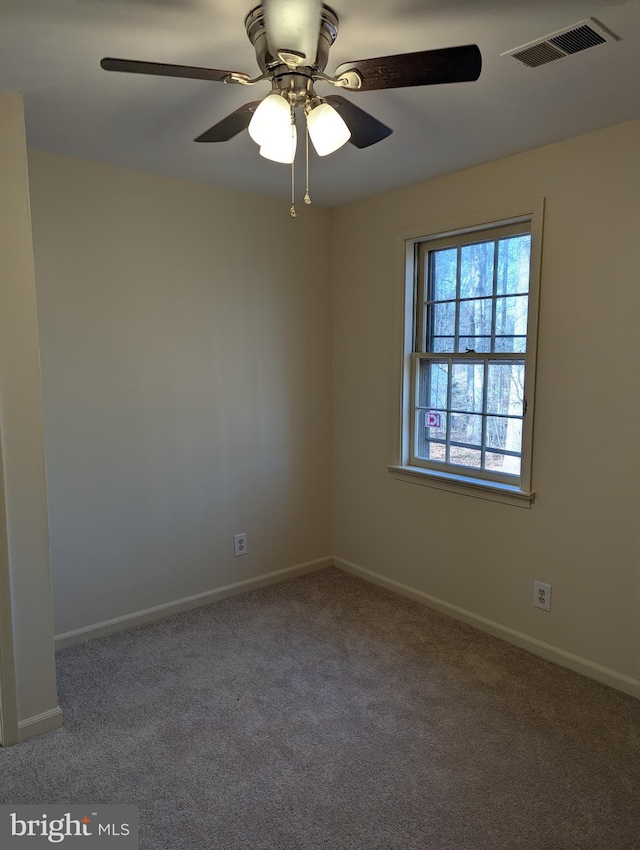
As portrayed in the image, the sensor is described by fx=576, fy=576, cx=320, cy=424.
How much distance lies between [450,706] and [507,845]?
2.31 ft

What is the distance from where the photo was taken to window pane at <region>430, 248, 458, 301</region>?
324 cm

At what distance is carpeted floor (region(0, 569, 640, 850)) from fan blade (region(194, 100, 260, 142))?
2.21m

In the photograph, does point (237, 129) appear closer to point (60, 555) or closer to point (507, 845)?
point (60, 555)

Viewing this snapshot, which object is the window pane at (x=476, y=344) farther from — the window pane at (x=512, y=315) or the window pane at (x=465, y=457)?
the window pane at (x=465, y=457)

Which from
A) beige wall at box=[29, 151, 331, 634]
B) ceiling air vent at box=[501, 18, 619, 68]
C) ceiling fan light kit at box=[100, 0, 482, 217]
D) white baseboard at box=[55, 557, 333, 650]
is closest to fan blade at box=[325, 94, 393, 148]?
ceiling fan light kit at box=[100, 0, 482, 217]

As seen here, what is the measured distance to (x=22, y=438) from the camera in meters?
2.17

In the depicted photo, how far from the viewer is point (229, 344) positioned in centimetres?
342

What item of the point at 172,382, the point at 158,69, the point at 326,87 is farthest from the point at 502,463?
the point at 158,69

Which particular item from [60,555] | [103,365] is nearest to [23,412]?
[103,365]

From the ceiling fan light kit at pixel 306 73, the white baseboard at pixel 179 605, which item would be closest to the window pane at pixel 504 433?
the white baseboard at pixel 179 605

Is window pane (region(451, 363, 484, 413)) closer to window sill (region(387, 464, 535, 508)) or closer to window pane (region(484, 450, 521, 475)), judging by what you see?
window pane (region(484, 450, 521, 475))

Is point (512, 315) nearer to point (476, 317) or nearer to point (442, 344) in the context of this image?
point (476, 317)

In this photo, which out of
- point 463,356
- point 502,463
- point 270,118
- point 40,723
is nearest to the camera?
point 270,118

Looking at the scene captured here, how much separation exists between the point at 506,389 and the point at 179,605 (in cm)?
220
